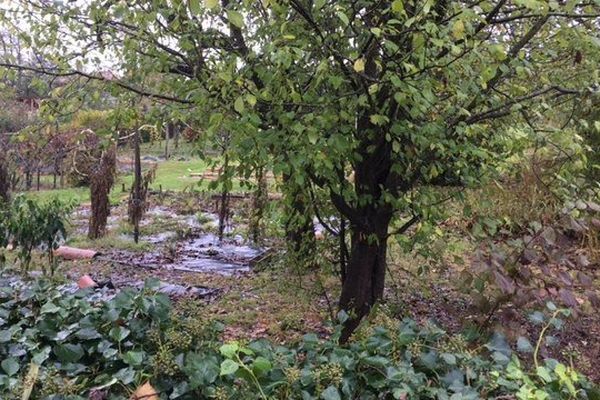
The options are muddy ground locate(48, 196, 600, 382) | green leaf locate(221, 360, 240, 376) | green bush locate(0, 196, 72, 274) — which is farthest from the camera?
green bush locate(0, 196, 72, 274)

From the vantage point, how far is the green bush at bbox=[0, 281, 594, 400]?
1.45 m

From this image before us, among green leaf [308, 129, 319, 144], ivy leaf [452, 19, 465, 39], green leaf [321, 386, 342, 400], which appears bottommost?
green leaf [321, 386, 342, 400]

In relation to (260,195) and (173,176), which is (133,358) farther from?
(173,176)

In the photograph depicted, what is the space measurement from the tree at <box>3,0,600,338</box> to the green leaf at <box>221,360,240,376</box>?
3.02ft

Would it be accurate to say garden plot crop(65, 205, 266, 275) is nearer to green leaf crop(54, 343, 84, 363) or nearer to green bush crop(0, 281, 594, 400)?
green bush crop(0, 281, 594, 400)

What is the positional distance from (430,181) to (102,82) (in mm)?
1779

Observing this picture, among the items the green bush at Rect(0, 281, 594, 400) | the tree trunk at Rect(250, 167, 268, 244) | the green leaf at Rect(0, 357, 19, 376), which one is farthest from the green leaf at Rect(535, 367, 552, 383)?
the tree trunk at Rect(250, 167, 268, 244)

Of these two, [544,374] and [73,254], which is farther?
[73,254]

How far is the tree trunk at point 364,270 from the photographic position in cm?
300

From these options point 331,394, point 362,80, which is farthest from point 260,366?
point 362,80

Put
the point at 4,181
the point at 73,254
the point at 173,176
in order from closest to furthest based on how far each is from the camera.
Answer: the point at 73,254, the point at 4,181, the point at 173,176

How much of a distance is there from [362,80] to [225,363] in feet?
4.39

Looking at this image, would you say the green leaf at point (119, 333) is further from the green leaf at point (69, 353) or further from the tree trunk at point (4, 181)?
the tree trunk at point (4, 181)

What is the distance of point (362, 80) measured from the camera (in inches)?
90.4
